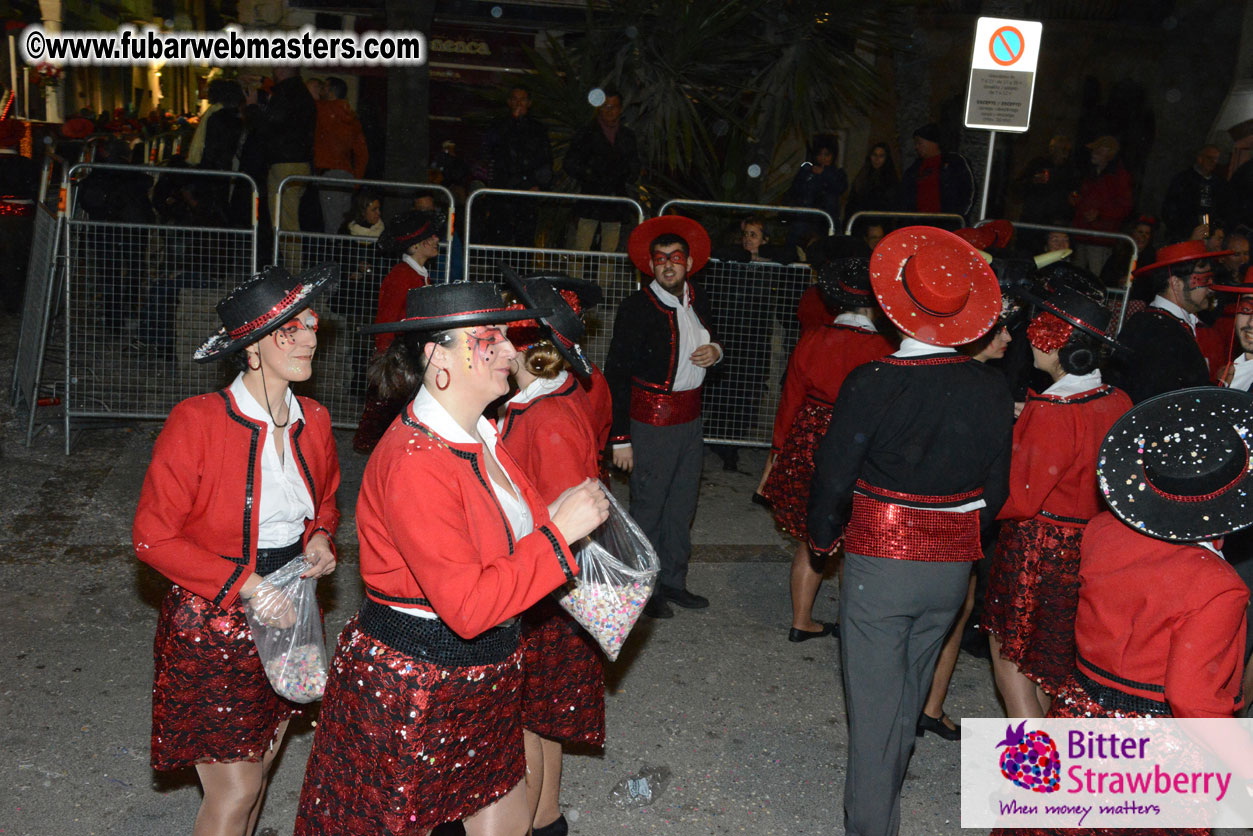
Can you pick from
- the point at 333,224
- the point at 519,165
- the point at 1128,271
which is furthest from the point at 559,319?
the point at 333,224

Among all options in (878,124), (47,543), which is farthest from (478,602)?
(878,124)

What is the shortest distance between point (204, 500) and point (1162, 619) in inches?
109

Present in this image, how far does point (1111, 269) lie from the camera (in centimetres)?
1043

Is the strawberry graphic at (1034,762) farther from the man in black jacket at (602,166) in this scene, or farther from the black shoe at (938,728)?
the man in black jacket at (602,166)

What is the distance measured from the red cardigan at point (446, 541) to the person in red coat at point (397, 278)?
12.4 ft

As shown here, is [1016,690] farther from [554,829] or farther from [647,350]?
[647,350]

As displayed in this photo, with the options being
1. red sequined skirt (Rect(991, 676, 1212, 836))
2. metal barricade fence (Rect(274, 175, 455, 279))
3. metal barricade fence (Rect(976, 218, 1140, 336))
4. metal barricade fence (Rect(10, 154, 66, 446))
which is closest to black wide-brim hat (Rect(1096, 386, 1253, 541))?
red sequined skirt (Rect(991, 676, 1212, 836))

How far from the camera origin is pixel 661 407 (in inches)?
227

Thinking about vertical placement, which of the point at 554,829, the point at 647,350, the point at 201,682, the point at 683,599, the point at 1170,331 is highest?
the point at 1170,331

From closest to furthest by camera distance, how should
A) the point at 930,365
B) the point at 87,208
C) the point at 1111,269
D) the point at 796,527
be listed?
1. the point at 930,365
2. the point at 796,527
3. the point at 87,208
4. the point at 1111,269

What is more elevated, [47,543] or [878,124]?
[878,124]

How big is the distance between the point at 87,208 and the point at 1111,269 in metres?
9.67

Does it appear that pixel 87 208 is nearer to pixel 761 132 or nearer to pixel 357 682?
pixel 761 132

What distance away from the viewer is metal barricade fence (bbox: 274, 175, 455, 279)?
7.96m
